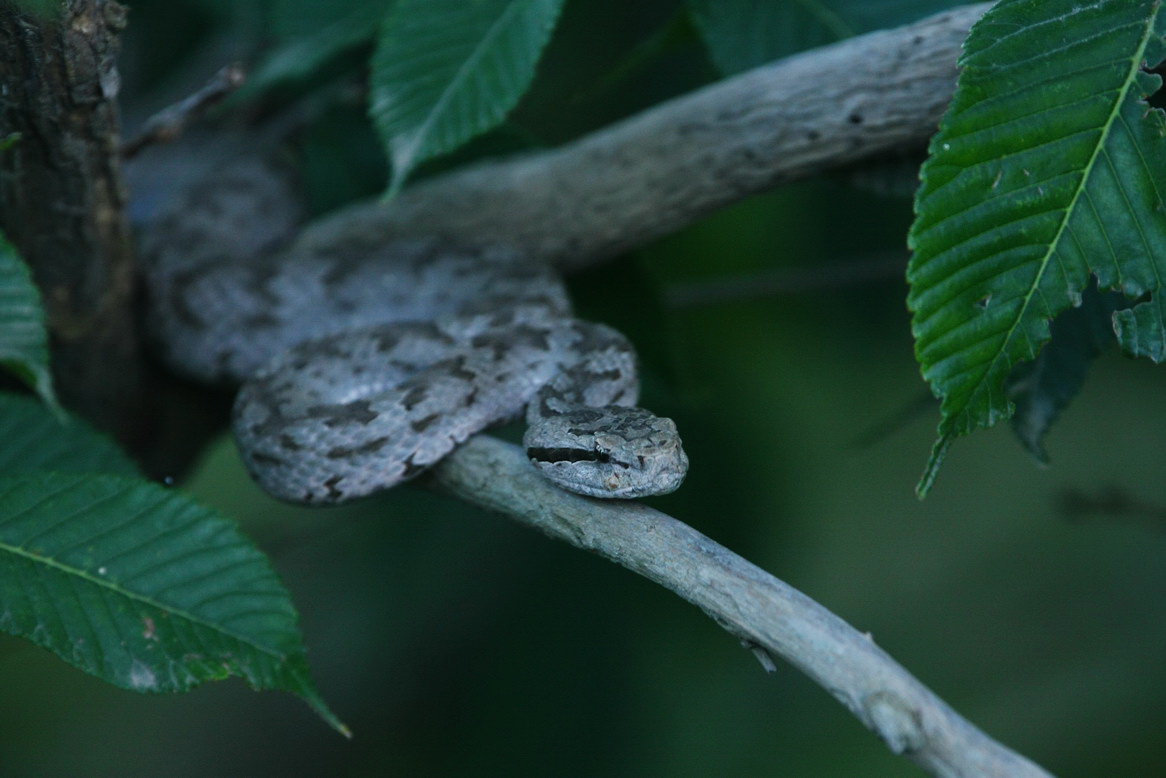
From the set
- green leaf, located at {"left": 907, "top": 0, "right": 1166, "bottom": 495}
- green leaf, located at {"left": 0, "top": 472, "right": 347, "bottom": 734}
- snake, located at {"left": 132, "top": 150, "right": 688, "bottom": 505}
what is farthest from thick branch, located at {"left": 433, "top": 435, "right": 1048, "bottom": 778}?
green leaf, located at {"left": 0, "top": 472, "right": 347, "bottom": 734}

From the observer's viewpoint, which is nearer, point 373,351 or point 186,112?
point 186,112

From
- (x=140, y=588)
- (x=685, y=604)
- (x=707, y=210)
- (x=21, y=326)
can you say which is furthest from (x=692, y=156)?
(x=685, y=604)

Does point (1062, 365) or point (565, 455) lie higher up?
point (565, 455)

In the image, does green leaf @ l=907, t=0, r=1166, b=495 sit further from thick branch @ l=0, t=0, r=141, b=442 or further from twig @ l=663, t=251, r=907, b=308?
twig @ l=663, t=251, r=907, b=308

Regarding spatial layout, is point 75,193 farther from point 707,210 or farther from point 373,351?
point 707,210

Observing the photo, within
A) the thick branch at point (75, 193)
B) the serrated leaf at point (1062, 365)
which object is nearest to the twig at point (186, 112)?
the thick branch at point (75, 193)

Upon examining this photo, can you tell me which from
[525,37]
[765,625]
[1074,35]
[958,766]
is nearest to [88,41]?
[525,37]

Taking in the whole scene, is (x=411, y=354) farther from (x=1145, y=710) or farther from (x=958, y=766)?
(x=1145, y=710)
